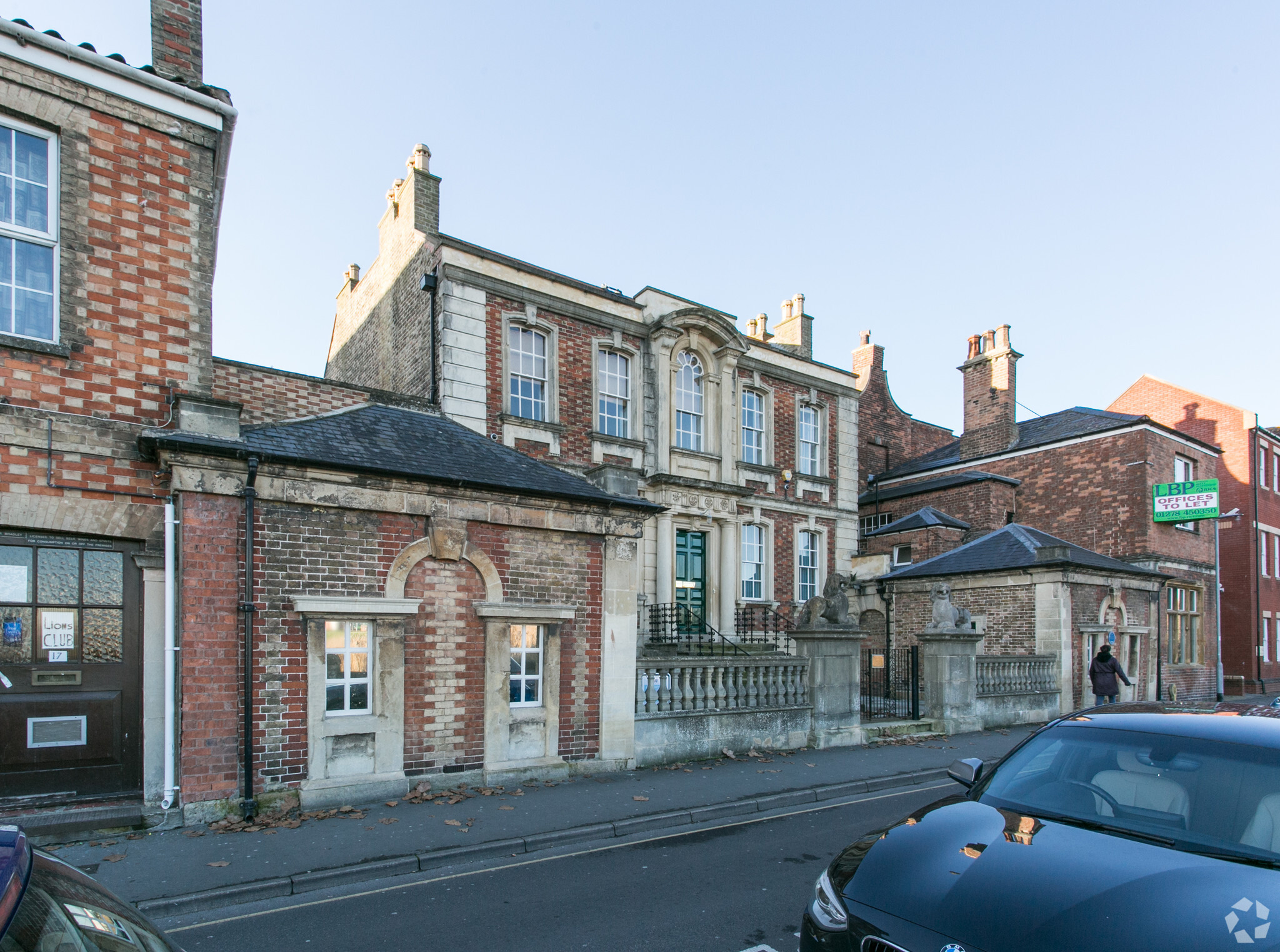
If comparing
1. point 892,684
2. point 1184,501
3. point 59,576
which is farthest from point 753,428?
point 59,576

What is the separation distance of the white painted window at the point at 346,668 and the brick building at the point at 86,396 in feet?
5.34

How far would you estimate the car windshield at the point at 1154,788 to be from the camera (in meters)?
3.61

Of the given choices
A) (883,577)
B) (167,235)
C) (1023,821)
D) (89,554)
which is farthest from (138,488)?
(883,577)

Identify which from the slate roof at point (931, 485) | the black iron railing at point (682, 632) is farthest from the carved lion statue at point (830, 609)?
the slate roof at point (931, 485)

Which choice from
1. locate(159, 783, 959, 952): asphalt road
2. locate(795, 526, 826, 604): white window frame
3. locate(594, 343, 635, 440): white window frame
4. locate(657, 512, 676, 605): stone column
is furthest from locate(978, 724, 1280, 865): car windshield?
locate(795, 526, 826, 604): white window frame

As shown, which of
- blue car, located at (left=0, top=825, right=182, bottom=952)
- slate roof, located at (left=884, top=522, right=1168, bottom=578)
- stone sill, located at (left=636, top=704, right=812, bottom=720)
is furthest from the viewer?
slate roof, located at (left=884, top=522, right=1168, bottom=578)

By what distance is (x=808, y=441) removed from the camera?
72.3 ft

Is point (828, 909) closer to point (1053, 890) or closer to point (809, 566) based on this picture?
point (1053, 890)

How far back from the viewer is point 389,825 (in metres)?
7.75

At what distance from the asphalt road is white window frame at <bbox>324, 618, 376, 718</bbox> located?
2.75 m

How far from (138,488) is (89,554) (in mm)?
806

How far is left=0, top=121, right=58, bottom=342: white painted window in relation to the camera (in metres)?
8.04

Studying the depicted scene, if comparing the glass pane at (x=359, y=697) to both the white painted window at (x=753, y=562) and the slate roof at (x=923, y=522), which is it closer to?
the white painted window at (x=753, y=562)

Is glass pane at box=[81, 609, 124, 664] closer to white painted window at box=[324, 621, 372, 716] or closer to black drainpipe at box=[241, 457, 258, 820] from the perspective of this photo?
black drainpipe at box=[241, 457, 258, 820]
